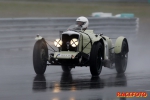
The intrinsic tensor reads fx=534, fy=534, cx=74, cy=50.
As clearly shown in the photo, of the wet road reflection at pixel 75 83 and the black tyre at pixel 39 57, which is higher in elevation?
the black tyre at pixel 39 57

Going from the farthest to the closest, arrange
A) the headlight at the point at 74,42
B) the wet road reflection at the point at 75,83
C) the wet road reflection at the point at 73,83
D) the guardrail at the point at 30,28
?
1. the guardrail at the point at 30,28
2. the headlight at the point at 74,42
3. the wet road reflection at the point at 75,83
4. the wet road reflection at the point at 73,83

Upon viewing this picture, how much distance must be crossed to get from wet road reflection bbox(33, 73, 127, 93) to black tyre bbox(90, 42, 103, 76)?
21 cm

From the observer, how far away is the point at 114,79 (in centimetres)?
1323

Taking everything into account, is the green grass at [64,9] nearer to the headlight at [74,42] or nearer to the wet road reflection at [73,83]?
the headlight at [74,42]

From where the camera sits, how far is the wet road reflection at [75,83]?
457 inches

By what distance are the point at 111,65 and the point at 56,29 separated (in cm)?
647

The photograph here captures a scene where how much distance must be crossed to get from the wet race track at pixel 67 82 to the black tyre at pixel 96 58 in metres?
0.20

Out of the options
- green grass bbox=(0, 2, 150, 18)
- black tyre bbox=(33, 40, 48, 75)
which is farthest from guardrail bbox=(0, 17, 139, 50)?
green grass bbox=(0, 2, 150, 18)

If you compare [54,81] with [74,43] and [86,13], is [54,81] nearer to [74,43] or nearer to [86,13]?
[74,43]

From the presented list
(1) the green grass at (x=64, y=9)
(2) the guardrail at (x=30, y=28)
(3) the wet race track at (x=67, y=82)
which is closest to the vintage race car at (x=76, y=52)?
(3) the wet race track at (x=67, y=82)

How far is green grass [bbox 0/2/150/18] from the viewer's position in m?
30.4

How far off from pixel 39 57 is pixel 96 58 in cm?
150

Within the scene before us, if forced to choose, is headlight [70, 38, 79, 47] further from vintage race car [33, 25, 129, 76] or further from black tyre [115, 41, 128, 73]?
black tyre [115, 41, 128, 73]

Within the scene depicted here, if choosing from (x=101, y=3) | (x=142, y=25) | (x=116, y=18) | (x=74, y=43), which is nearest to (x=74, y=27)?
(x=74, y=43)
